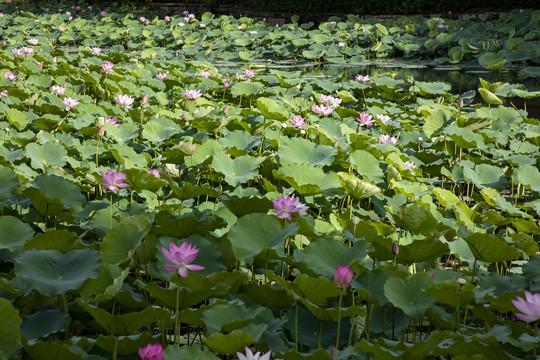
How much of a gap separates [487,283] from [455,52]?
18.7 ft

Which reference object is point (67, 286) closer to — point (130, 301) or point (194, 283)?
point (130, 301)

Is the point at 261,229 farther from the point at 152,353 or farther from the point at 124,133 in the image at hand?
the point at 124,133

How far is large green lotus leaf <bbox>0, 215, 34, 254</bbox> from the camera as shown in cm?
144

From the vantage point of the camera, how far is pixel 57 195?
175cm

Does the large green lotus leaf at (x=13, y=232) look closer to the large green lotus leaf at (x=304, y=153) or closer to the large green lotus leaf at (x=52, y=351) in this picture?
the large green lotus leaf at (x=52, y=351)

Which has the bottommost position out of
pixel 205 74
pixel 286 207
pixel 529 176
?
pixel 205 74

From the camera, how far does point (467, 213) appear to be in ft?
6.41

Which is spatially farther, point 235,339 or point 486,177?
point 486,177

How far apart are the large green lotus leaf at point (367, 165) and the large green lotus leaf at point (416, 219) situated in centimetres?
61

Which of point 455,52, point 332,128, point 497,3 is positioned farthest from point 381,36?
point 332,128

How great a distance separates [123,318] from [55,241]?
1.25ft

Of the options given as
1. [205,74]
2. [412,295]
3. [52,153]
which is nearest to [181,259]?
[412,295]

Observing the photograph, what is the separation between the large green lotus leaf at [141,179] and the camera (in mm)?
1768

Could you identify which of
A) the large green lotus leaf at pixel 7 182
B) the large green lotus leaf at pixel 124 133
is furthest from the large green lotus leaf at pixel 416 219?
the large green lotus leaf at pixel 124 133
